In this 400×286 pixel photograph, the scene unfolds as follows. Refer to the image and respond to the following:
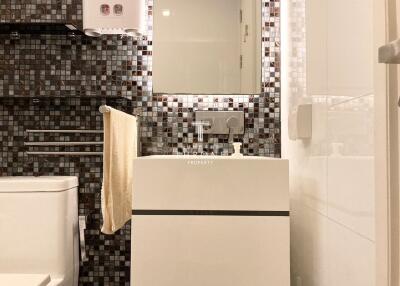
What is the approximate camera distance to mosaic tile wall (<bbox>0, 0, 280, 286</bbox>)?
187 centimetres

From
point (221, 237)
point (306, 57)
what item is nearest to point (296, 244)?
point (221, 237)

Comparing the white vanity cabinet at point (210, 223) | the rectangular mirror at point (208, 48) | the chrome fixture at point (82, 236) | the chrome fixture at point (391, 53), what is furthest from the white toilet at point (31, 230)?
the chrome fixture at point (391, 53)

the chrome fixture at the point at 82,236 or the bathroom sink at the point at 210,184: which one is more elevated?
the bathroom sink at the point at 210,184

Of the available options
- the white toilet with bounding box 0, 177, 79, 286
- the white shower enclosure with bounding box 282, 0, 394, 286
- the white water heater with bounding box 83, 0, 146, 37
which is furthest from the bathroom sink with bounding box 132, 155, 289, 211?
the white water heater with bounding box 83, 0, 146, 37

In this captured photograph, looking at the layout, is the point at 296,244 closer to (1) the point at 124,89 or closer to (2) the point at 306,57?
(2) the point at 306,57

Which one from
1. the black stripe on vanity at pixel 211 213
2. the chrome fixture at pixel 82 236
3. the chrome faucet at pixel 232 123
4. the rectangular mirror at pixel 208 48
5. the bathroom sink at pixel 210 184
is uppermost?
the rectangular mirror at pixel 208 48

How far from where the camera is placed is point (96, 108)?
1.89 metres

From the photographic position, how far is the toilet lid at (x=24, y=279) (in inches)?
56.2

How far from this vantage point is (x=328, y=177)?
1202mm

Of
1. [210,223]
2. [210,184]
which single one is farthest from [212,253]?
[210,184]

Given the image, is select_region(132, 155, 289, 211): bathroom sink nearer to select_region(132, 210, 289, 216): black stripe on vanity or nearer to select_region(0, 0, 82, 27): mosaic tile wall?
select_region(132, 210, 289, 216): black stripe on vanity

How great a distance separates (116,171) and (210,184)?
1.12 feet

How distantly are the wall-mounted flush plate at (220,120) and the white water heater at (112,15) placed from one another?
0.49 metres

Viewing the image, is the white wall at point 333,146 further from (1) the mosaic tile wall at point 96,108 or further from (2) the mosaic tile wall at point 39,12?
(2) the mosaic tile wall at point 39,12
